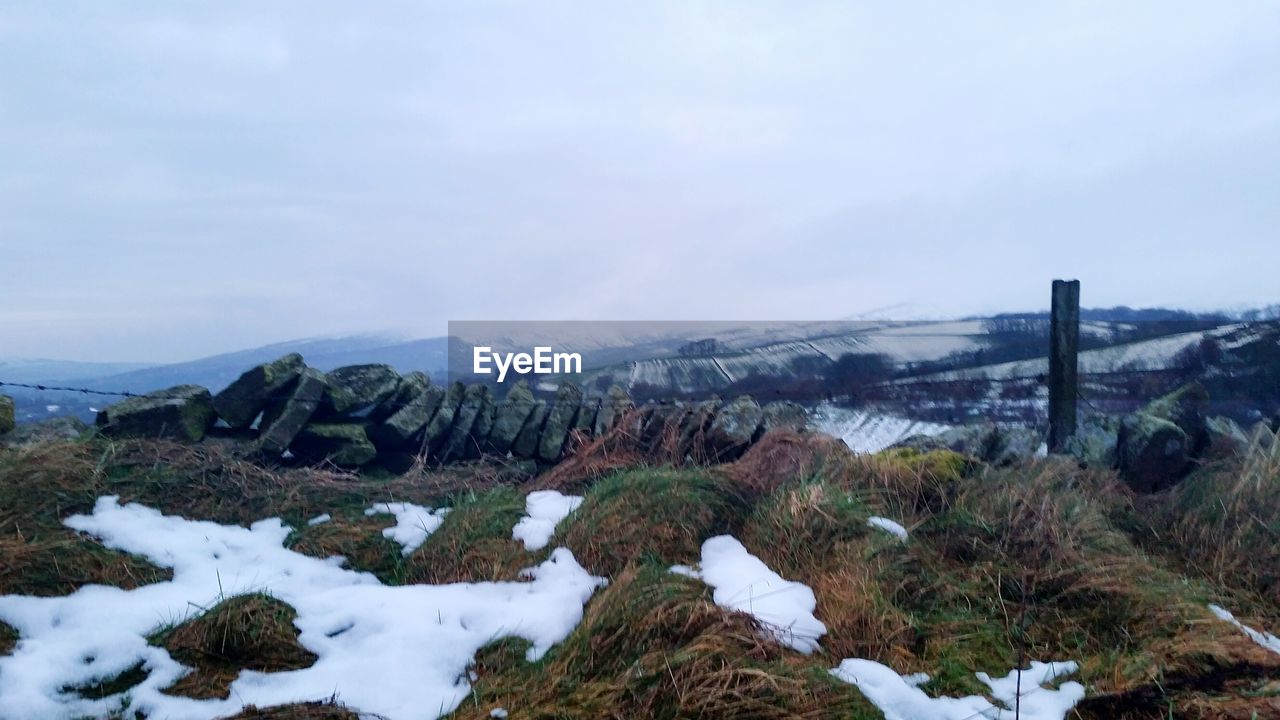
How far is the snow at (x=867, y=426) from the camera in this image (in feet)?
21.3

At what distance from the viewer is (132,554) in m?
4.78

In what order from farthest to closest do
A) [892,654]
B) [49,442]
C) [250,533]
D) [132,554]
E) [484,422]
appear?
[484,422] → [49,442] → [250,533] → [132,554] → [892,654]

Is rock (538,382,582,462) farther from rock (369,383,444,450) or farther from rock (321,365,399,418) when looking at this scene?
rock (321,365,399,418)

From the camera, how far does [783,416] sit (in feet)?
21.7

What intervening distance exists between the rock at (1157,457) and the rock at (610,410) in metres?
3.80

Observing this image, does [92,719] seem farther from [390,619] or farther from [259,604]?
[390,619]

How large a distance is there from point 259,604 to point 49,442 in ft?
10.9

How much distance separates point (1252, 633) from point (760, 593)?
2.32 m

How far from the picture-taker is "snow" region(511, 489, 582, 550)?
16.7 feet

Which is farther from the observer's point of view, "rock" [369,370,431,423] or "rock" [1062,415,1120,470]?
"rock" [369,370,431,423]

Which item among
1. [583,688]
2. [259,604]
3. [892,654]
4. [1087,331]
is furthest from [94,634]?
[1087,331]

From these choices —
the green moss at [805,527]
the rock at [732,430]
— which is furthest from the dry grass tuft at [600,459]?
the green moss at [805,527]

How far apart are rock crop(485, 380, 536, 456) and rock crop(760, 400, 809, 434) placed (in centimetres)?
208

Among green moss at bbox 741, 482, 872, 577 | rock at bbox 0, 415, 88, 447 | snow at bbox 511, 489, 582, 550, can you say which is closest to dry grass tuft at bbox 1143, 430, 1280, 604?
green moss at bbox 741, 482, 872, 577
